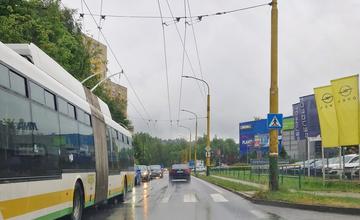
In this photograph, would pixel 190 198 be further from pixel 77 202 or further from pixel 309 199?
pixel 77 202

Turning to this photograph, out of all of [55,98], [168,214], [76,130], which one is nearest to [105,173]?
[168,214]

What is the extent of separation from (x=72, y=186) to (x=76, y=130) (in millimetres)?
1381

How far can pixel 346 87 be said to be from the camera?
89.5ft

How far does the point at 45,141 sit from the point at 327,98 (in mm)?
21226

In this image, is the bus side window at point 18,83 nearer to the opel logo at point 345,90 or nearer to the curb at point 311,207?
the curb at point 311,207

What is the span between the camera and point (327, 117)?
1125 inches

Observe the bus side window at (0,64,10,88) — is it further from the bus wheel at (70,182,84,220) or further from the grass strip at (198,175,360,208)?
the grass strip at (198,175,360,208)

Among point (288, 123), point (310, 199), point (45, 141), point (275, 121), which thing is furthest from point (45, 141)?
point (288, 123)

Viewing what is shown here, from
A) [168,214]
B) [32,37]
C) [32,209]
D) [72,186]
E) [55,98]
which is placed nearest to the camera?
[32,209]

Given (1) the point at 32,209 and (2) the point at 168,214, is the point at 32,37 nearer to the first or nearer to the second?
(2) the point at 168,214

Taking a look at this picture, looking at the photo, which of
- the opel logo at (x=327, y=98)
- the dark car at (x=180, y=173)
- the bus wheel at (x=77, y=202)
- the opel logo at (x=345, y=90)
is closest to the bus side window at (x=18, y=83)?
the bus wheel at (x=77, y=202)

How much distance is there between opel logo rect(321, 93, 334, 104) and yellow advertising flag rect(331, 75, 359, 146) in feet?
2.42

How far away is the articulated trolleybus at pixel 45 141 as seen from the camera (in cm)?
848

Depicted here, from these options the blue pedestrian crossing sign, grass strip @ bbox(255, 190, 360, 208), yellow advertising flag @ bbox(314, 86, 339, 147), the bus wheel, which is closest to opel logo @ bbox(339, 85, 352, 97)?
yellow advertising flag @ bbox(314, 86, 339, 147)
